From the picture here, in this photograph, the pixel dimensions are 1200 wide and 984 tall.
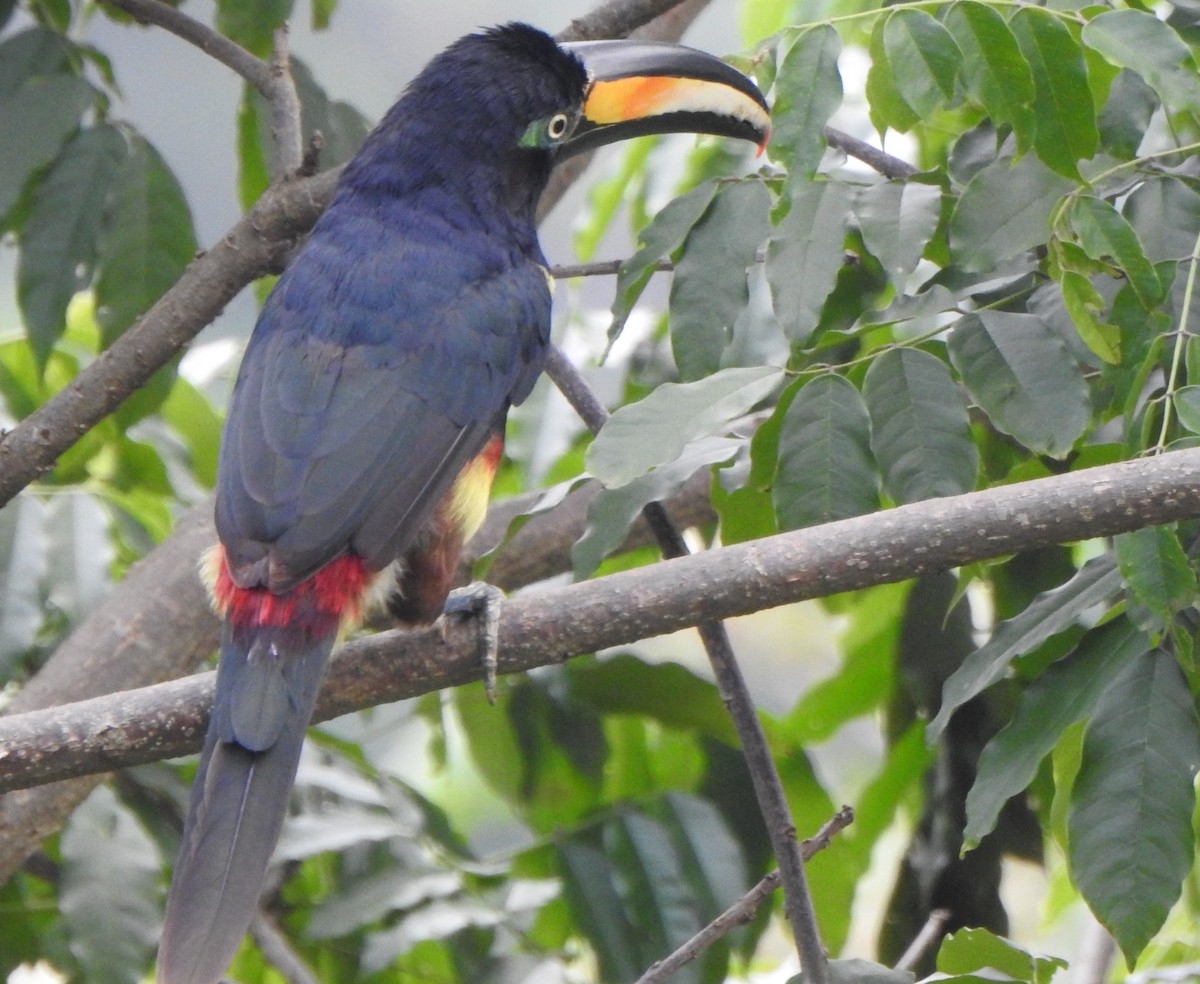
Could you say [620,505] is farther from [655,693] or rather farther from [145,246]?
[145,246]

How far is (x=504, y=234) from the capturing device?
119 inches

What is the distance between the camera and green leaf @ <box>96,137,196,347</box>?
2.88 meters

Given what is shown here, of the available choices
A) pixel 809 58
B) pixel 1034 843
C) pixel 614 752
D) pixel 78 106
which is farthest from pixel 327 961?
pixel 809 58

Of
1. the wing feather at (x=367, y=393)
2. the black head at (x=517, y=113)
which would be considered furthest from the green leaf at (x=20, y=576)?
the black head at (x=517, y=113)

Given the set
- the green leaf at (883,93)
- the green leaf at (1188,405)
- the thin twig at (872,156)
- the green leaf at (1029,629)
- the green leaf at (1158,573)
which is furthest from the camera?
the thin twig at (872,156)

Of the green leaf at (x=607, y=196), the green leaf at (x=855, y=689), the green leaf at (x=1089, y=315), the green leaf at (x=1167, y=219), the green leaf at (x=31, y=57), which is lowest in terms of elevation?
the green leaf at (x=855, y=689)

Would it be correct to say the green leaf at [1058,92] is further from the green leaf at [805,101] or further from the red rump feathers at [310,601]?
the red rump feathers at [310,601]

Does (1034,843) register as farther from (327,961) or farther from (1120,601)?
(327,961)

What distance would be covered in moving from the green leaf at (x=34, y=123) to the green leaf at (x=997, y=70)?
165cm

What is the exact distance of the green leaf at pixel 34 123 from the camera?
107 inches

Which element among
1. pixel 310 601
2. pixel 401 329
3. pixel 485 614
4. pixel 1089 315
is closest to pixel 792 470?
pixel 1089 315

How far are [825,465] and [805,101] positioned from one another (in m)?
0.49

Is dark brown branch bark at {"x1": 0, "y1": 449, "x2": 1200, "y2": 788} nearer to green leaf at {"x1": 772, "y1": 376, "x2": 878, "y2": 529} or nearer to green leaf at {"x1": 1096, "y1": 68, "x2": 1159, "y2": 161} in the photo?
green leaf at {"x1": 772, "y1": 376, "x2": 878, "y2": 529}

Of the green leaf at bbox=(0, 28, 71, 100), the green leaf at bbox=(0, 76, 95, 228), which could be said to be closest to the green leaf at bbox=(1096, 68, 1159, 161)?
the green leaf at bbox=(0, 76, 95, 228)
